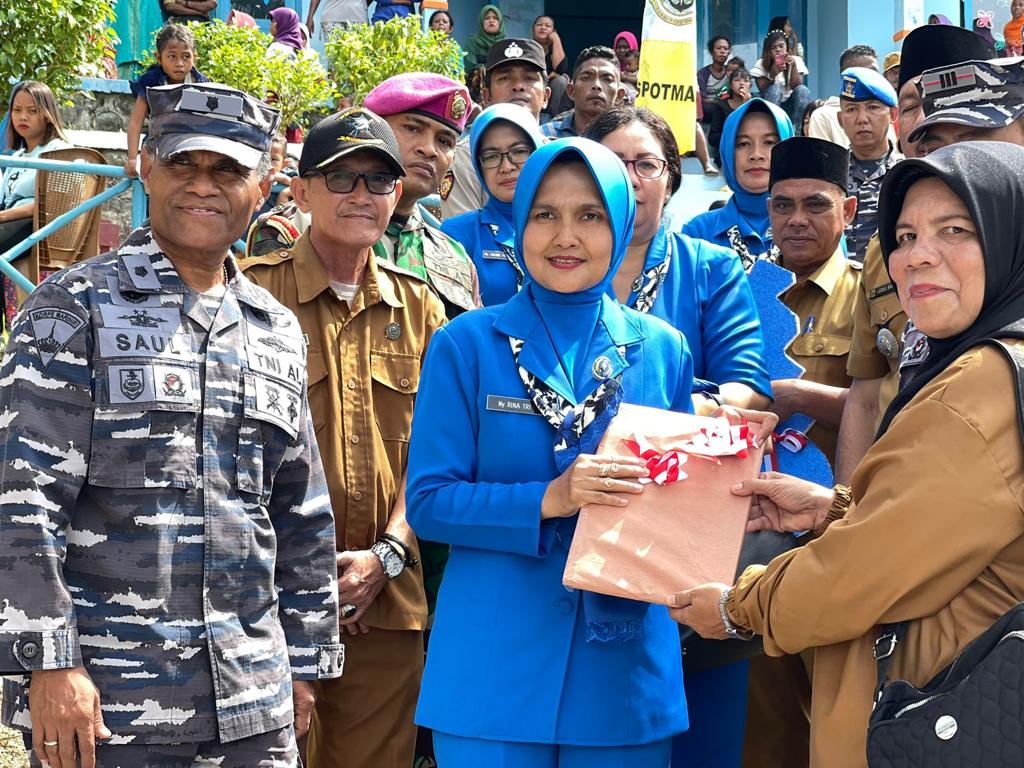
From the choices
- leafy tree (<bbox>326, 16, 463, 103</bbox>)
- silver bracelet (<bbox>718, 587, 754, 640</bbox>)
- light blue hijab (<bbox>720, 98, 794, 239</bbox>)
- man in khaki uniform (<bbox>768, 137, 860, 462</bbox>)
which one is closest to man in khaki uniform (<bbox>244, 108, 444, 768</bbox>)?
silver bracelet (<bbox>718, 587, 754, 640</bbox>)

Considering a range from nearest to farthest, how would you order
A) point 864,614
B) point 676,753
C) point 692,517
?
1. point 864,614
2. point 692,517
3. point 676,753

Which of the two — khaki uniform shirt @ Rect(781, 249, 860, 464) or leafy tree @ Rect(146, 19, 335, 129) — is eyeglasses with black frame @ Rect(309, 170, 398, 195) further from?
leafy tree @ Rect(146, 19, 335, 129)

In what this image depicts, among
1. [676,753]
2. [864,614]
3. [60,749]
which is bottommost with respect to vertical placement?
[676,753]

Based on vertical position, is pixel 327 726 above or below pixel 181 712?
below

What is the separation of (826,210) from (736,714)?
1.93 metres

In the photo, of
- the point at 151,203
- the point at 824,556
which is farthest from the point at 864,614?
the point at 151,203

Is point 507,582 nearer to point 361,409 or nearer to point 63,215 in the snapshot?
point 361,409

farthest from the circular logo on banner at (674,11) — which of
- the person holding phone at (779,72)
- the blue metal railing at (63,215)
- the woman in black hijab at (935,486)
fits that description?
the woman in black hijab at (935,486)

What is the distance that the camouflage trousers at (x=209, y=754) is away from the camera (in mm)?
2793

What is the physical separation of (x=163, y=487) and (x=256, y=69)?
9283 mm

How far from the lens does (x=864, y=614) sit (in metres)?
2.53

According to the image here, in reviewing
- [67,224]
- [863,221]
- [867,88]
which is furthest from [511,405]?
[67,224]

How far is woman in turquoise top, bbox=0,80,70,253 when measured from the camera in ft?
28.2

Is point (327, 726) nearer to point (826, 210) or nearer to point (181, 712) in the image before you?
point (181, 712)
